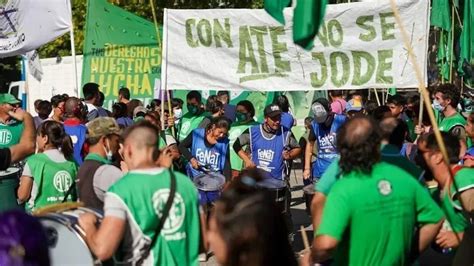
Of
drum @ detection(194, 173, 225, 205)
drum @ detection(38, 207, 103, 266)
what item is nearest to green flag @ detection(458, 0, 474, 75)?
drum @ detection(194, 173, 225, 205)

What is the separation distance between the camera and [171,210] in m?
4.90

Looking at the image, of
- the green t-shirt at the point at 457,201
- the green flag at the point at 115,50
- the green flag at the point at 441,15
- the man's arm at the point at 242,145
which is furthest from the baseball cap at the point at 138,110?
the green t-shirt at the point at 457,201

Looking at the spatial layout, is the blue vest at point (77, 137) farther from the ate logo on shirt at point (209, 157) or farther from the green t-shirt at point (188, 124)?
the green t-shirt at point (188, 124)

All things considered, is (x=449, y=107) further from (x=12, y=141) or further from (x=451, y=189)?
(x=12, y=141)

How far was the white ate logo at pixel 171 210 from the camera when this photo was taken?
15.9 feet

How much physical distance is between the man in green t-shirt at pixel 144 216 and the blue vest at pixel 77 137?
13.0 feet

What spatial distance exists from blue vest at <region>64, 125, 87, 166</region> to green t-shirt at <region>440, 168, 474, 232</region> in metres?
4.29

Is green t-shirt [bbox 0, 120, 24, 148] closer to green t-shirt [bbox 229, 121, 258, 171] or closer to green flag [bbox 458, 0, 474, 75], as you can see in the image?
green t-shirt [bbox 229, 121, 258, 171]

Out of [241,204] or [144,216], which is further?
[144,216]

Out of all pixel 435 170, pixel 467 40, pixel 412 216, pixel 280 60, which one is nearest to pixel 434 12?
pixel 467 40

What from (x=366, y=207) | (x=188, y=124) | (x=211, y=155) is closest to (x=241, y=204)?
(x=366, y=207)

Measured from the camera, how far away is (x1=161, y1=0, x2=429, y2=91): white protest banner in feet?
30.0

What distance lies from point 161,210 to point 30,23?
9.80 m

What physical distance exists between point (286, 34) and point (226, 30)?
65 centimetres
